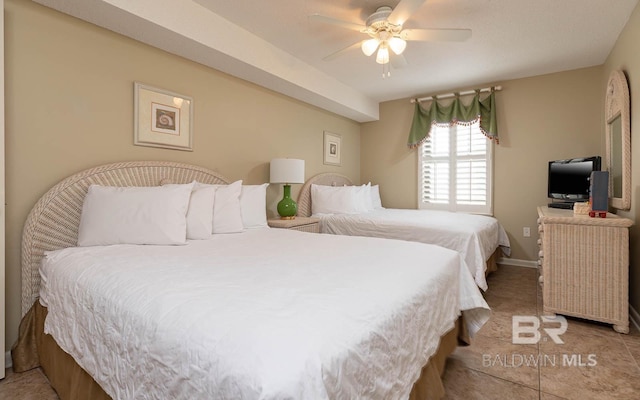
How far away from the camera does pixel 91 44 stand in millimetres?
2193

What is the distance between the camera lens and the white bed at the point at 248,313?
30.7 inches

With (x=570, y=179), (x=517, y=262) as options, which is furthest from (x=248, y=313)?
(x=517, y=262)

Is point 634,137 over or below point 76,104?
below

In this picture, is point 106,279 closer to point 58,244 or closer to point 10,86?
point 58,244

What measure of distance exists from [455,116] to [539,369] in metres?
3.49

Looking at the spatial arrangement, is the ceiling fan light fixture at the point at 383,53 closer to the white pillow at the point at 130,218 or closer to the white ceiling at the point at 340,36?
the white ceiling at the point at 340,36

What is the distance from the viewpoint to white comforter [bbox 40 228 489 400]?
773 mm

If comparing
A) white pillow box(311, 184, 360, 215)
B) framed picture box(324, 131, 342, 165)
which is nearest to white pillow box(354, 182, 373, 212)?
white pillow box(311, 184, 360, 215)

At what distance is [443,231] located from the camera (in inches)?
117

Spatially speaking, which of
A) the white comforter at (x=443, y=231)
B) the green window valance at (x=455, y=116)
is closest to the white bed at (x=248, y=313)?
the white comforter at (x=443, y=231)

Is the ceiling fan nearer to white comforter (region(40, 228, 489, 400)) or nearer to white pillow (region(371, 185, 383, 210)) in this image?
white comforter (region(40, 228, 489, 400))

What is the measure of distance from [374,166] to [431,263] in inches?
153

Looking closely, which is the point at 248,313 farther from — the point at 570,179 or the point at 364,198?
the point at 570,179

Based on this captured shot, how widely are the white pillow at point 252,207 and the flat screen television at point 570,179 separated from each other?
3.17 m
